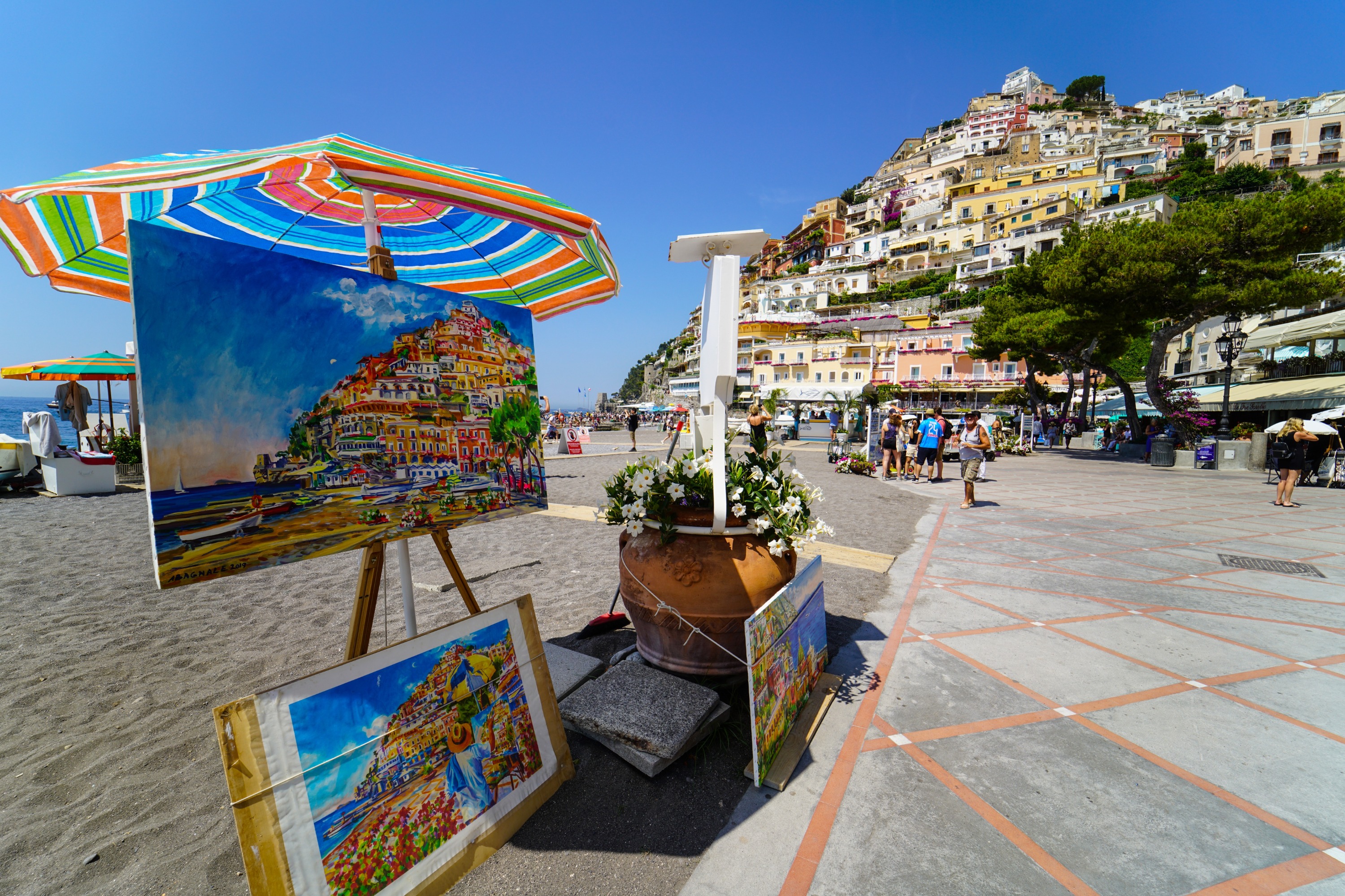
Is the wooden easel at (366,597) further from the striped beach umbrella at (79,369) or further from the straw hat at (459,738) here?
the striped beach umbrella at (79,369)

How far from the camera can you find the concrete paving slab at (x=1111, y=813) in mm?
1882

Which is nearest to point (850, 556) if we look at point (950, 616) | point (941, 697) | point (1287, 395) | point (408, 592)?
point (950, 616)

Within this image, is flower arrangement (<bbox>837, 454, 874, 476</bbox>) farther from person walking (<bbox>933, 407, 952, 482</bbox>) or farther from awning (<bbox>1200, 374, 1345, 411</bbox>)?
awning (<bbox>1200, 374, 1345, 411</bbox>)

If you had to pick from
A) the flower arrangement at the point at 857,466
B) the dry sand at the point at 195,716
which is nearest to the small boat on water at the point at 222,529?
the dry sand at the point at 195,716

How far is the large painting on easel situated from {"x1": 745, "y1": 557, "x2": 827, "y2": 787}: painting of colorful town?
4.37ft

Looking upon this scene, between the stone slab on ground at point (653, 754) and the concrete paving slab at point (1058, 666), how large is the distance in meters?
1.93

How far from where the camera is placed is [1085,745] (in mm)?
2582

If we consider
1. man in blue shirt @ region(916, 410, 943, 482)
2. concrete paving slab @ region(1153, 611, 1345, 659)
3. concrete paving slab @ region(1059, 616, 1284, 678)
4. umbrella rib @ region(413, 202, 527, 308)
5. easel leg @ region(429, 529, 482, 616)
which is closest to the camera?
easel leg @ region(429, 529, 482, 616)

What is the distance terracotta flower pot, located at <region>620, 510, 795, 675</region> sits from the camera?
8.98ft

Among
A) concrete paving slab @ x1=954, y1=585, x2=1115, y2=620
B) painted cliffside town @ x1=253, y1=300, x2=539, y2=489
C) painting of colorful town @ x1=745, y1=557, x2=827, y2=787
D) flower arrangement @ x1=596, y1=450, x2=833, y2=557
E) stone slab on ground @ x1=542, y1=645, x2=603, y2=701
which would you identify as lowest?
concrete paving slab @ x1=954, y1=585, x2=1115, y2=620

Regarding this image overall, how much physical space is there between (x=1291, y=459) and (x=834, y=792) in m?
11.7

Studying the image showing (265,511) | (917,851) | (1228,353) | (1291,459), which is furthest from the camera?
(1228,353)

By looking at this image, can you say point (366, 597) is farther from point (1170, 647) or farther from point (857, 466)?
point (857, 466)

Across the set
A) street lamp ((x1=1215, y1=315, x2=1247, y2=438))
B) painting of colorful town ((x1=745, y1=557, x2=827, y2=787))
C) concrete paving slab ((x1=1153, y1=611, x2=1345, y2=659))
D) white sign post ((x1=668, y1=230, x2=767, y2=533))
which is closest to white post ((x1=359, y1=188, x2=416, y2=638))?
white sign post ((x1=668, y1=230, x2=767, y2=533))
